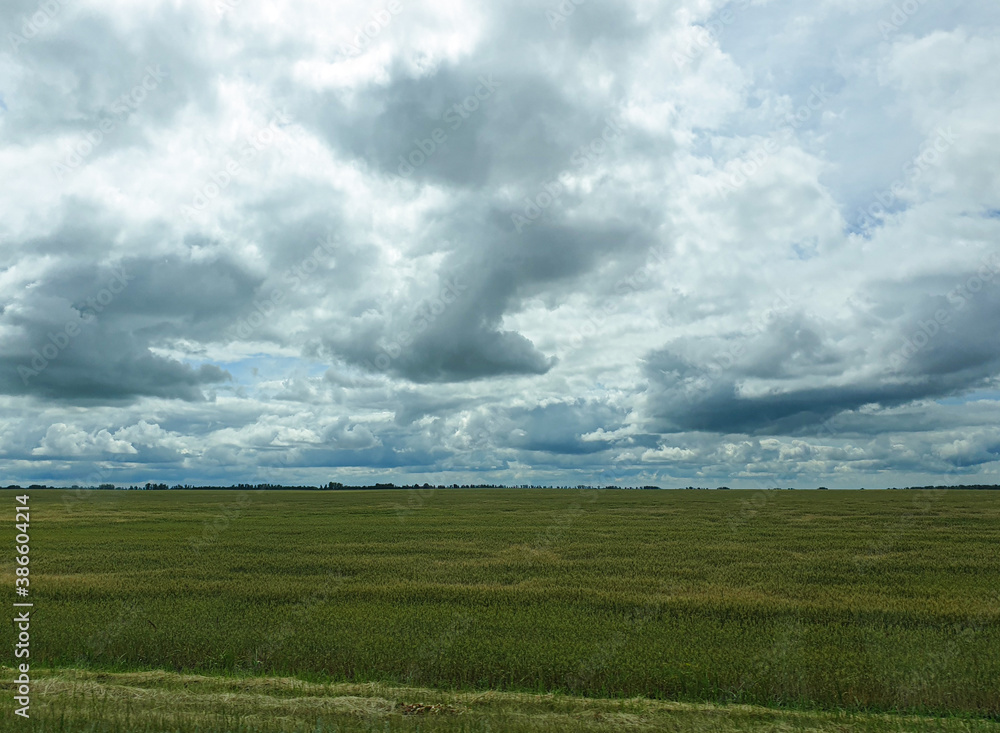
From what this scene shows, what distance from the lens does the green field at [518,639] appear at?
10672mm

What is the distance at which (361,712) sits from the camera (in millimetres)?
10414

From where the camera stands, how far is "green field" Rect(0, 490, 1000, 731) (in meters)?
10.7

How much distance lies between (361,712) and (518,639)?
5.72 meters

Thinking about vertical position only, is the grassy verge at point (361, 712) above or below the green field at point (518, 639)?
above

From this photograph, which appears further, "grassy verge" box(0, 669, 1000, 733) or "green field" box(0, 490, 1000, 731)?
"green field" box(0, 490, 1000, 731)

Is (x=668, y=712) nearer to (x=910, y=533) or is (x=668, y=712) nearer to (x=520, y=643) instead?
(x=520, y=643)

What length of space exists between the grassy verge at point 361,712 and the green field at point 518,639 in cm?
7

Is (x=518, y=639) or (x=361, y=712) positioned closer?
(x=361, y=712)

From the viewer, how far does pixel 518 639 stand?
50.3ft

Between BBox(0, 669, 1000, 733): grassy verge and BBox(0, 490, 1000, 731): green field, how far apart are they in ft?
0.22

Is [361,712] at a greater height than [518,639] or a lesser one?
greater

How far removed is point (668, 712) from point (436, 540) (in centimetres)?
2881

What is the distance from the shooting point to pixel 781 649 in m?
14.5

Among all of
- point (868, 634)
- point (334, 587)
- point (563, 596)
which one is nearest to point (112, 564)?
point (334, 587)
